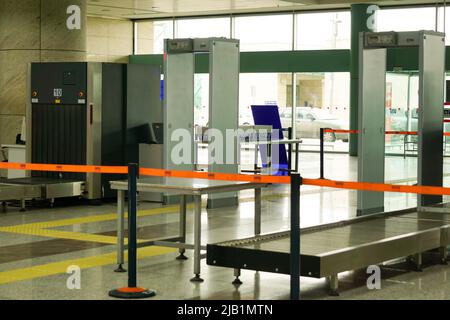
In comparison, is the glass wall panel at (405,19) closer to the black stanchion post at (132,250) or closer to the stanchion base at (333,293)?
the stanchion base at (333,293)

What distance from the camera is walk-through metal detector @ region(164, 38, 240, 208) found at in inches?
548

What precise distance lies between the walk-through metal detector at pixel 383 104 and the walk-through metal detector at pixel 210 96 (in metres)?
2.48

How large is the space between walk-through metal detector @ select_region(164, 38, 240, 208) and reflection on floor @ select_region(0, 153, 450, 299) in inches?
30.9

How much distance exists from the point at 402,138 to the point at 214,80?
15.7m

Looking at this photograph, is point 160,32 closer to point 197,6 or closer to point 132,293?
point 197,6

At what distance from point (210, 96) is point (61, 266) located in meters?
5.83

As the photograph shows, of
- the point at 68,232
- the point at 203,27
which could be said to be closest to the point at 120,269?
the point at 68,232

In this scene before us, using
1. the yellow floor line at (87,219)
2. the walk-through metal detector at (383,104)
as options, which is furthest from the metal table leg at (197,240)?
the yellow floor line at (87,219)

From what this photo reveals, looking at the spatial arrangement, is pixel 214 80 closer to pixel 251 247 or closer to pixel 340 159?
pixel 251 247

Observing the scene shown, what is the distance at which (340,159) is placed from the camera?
2670 cm

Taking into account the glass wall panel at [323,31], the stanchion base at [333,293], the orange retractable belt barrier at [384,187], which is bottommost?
the stanchion base at [333,293]

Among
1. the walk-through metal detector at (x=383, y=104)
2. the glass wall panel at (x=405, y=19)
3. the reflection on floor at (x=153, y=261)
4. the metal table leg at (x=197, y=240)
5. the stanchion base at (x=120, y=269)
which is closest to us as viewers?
the reflection on floor at (x=153, y=261)

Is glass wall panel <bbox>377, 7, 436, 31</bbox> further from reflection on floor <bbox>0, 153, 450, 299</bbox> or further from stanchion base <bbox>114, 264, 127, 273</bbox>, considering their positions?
stanchion base <bbox>114, 264, 127, 273</bbox>

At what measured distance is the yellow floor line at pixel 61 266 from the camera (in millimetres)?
8125
